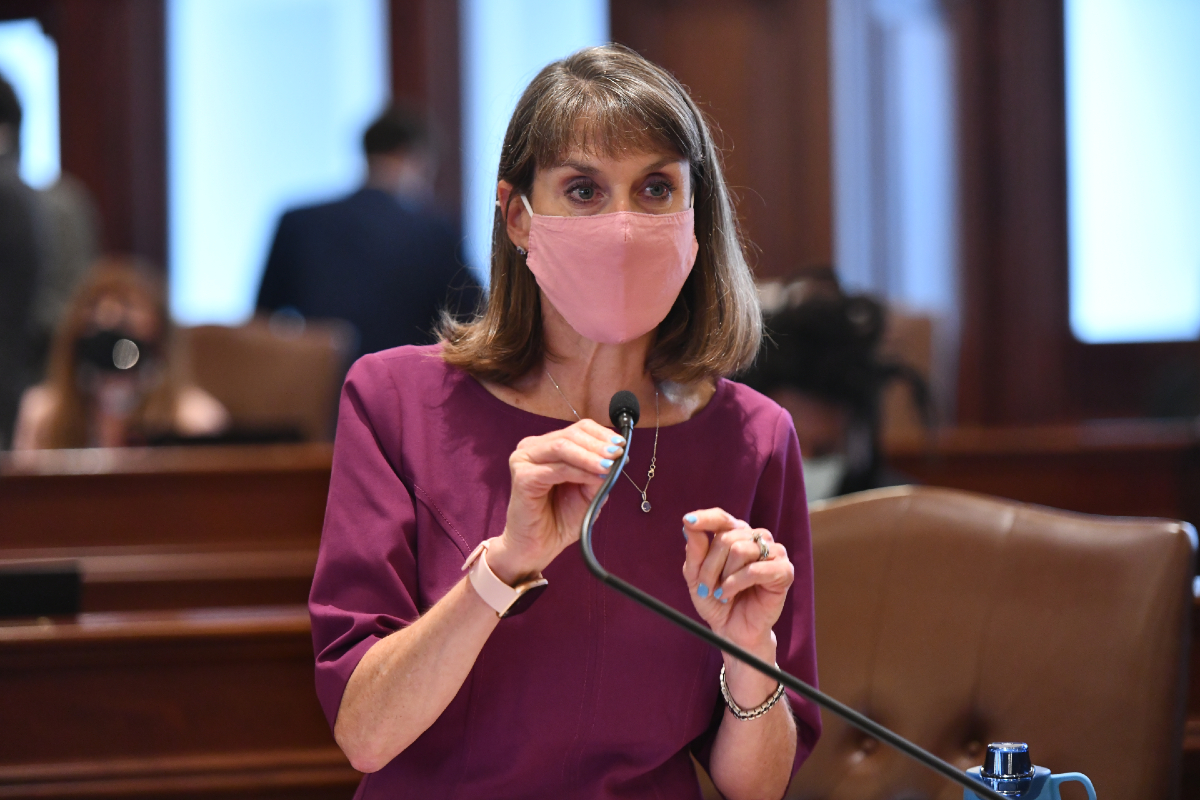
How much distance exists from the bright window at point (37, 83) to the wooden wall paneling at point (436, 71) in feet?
4.53

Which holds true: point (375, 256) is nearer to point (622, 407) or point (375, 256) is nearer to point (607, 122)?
point (607, 122)

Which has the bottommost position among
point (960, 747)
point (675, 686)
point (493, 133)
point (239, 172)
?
point (960, 747)

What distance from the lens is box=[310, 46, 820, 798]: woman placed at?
1.00 metres

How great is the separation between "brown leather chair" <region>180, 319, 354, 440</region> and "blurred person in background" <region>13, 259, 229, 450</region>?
16 cm

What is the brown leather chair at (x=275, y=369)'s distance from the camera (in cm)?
350

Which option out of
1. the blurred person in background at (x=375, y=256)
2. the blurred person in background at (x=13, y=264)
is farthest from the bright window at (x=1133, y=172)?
the blurred person in background at (x=13, y=264)

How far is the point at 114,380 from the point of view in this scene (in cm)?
325

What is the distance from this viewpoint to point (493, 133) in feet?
3.98

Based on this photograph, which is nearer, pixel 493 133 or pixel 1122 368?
pixel 493 133

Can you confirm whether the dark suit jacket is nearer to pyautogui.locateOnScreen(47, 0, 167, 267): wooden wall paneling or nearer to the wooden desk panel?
the wooden desk panel

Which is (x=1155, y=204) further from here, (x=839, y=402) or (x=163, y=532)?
(x=163, y=532)

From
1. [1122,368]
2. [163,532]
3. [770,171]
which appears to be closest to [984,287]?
[1122,368]

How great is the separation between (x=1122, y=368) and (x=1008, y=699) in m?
3.98

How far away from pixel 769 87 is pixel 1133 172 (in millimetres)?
1448
